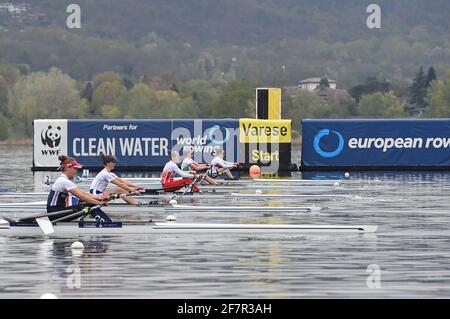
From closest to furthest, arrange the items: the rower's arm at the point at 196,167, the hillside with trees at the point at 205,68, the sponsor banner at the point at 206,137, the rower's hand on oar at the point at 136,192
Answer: the rower's hand on oar at the point at 136,192, the rower's arm at the point at 196,167, the sponsor banner at the point at 206,137, the hillside with trees at the point at 205,68

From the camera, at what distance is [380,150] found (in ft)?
171

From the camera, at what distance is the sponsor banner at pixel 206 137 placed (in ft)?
169

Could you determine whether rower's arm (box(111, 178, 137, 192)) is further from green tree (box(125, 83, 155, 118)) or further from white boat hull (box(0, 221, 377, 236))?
green tree (box(125, 83, 155, 118))

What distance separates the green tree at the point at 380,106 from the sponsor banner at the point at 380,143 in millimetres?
84391

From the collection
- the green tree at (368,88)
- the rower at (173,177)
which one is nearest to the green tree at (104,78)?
the green tree at (368,88)

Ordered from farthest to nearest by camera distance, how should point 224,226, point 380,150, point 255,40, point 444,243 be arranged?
point 255,40 → point 380,150 → point 224,226 → point 444,243

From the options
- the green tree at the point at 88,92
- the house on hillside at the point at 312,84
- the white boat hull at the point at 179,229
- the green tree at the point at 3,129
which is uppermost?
the house on hillside at the point at 312,84

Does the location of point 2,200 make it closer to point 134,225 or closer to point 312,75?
point 134,225

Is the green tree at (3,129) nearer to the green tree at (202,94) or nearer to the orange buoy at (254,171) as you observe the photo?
the green tree at (202,94)

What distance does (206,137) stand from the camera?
52125mm

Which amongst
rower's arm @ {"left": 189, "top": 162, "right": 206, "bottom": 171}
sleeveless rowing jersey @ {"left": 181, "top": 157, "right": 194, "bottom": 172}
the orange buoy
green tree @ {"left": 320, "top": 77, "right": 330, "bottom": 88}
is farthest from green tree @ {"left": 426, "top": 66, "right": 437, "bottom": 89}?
sleeveless rowing jersey @ {"left": 181, "top": 157, "right": 194, "bottom": 172}

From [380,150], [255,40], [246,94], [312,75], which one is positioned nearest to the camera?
[380,150]

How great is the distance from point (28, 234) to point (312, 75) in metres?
146

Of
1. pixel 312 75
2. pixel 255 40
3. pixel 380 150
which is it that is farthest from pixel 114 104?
pixel 380 150
